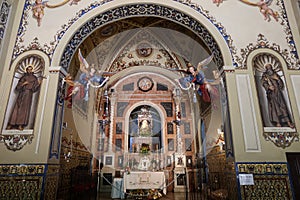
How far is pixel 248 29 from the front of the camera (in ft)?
20.7

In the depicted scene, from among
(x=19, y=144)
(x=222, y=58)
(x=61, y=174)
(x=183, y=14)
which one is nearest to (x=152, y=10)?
(x=183, y=14)

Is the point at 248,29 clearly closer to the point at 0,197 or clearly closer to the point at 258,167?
the point at 258,167

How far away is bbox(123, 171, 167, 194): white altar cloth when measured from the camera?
831cm

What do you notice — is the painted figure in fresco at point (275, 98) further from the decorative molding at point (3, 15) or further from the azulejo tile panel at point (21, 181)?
the decorative molding at point (3, 15)

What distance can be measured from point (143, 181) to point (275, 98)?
18.8 ft

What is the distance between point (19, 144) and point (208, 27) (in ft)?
20.4

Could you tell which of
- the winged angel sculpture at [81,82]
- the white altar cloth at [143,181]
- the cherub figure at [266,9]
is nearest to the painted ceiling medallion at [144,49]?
the winged angel sculpture at [81,82]

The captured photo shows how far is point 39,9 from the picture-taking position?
22.0 feet

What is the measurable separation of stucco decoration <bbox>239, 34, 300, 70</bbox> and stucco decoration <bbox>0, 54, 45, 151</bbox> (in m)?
5.85

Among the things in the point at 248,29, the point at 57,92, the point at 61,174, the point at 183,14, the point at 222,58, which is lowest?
the point at 61,174

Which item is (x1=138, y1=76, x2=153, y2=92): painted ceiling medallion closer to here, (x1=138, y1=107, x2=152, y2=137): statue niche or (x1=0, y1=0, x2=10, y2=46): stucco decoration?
(x1=138, y1=107, x2=152, y2=137): statue niche

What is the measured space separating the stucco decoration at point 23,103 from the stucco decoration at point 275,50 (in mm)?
5851

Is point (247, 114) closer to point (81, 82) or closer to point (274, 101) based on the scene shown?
point (274, 101)

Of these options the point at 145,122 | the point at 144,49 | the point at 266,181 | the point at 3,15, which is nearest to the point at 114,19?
the point at 3,15
